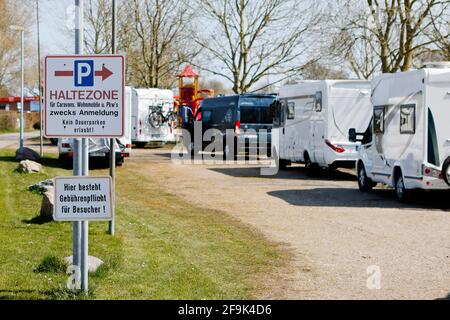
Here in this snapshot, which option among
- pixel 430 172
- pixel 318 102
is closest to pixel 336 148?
pixel 318 102

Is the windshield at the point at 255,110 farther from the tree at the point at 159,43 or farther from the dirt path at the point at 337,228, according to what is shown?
the tree at the point at 159,43

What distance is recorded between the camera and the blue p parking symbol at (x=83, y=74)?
25.2ft

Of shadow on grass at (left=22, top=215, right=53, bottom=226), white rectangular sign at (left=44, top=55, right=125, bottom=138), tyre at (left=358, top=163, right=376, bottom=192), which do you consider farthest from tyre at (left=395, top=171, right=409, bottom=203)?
white rectangular sign at (left=44, top=55, right=125, bottom=138)

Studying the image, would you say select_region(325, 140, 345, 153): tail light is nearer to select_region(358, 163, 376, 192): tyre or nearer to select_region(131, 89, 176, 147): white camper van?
select_region(358, 163, 376, 192): tyre

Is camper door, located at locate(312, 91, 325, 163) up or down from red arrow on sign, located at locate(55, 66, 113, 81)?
down

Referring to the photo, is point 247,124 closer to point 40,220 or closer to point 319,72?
point 40,220

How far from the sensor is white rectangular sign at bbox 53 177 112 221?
767 centimetres

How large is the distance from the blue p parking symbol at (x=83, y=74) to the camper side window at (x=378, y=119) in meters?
11.8

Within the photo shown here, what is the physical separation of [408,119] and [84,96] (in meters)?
10.5

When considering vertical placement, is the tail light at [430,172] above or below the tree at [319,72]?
below

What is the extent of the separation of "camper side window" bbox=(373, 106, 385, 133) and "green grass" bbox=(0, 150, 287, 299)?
497 cm

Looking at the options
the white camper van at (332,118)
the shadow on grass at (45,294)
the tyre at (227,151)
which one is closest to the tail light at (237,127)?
the tyre at (227,151)

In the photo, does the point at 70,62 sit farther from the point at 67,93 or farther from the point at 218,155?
the point at 218,155

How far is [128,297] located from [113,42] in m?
5.68
